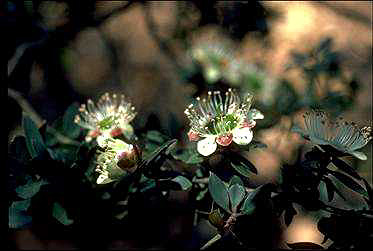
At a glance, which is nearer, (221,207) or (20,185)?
(221,207)

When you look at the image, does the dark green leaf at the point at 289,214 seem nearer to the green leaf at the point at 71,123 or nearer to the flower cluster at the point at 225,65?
the green leaf at the point at 71,123

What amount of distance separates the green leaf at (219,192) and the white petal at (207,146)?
112 millimetres

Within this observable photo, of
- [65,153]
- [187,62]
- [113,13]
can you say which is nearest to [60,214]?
[65,153]

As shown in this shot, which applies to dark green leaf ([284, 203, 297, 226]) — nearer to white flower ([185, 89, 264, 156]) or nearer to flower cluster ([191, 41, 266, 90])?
white flower ([185, 89, 264, 156])

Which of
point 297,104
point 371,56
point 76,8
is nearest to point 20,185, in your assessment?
point 76,8

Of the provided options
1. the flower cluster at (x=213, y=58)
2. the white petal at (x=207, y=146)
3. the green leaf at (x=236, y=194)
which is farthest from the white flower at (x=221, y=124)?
the flower cluster at (x=213, y=58)

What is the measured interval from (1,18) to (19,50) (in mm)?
112

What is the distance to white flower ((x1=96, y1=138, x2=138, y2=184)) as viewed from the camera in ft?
3.90

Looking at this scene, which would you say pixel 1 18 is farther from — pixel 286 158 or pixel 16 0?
pixel 286 158

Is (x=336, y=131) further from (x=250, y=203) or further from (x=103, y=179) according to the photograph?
(x=103, y=179)

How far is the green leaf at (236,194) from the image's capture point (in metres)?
1.10

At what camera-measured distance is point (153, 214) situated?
142cm

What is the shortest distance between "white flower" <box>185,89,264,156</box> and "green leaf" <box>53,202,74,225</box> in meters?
0.32

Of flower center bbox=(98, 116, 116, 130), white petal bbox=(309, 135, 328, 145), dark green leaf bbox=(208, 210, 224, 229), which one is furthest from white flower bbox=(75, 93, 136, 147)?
white petal bbox=(309, 135, 328, 145)
